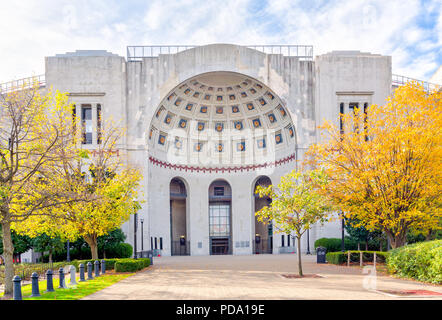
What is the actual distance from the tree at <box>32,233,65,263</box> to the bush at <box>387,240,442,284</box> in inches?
891

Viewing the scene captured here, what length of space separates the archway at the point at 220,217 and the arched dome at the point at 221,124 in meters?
3.79

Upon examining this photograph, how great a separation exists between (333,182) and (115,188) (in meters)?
12.7

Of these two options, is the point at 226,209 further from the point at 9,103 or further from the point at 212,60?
the point at 9,103

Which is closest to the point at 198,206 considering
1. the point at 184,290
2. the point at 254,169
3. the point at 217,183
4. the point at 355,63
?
the point at 217,183

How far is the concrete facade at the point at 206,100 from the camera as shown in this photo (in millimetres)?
40406

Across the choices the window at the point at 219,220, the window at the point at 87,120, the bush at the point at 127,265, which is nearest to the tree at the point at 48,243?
the bush at the point at 127,265

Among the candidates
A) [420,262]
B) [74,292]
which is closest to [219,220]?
[420,262]

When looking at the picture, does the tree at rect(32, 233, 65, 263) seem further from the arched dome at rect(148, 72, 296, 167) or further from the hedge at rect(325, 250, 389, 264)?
the hedge at rect(325, 250, 389, 264)

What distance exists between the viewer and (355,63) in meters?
41.6

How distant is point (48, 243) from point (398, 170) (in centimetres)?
2442

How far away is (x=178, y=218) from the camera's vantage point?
51.2 m

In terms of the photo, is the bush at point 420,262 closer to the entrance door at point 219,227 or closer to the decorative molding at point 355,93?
the decorative molding at point 355,93

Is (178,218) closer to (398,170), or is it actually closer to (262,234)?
(262,234)

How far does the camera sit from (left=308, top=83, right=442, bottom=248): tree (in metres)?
20.7
